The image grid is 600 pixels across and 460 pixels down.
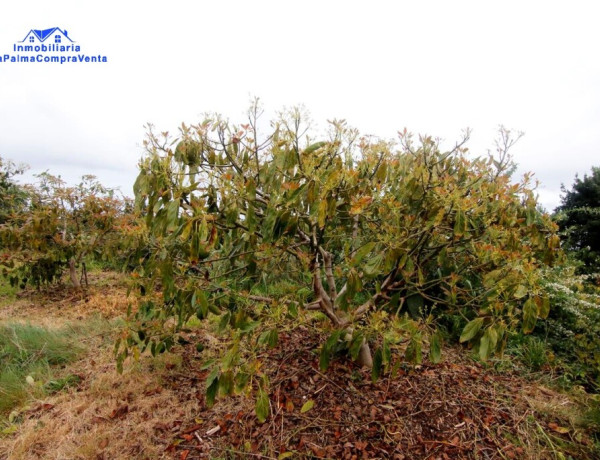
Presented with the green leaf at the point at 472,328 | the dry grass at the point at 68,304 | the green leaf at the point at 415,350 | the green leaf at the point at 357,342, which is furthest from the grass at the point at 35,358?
the green leaf at the point at 472,328

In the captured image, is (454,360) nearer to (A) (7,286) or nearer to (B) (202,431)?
(B) (202,431)

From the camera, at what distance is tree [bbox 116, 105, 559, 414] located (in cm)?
142

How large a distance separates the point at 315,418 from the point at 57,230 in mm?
5085

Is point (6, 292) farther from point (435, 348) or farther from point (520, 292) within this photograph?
point (520, 292)

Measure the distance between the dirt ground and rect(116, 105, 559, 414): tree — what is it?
1.16 ft

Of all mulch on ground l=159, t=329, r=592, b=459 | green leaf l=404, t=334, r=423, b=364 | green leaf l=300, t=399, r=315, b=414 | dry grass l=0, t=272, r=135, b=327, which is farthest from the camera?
dry grass l=0, t=272, r=135, b=327

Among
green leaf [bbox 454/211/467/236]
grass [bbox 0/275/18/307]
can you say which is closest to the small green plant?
green leaf [bbox 454/211/467/236]

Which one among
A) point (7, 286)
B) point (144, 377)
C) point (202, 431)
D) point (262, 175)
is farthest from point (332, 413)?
point (7, 286)

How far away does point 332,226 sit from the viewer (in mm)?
2145

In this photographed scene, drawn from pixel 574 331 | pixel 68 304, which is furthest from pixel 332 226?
pixel 68 304

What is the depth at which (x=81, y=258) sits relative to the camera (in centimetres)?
530

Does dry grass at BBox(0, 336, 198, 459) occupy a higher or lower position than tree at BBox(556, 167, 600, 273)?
lower

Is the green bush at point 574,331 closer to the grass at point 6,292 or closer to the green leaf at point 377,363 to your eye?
the green leaf at point 377,363

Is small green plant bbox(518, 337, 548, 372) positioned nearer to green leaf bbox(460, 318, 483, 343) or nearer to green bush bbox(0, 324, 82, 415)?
green leaf bbox(460, 318, 483, 343)
